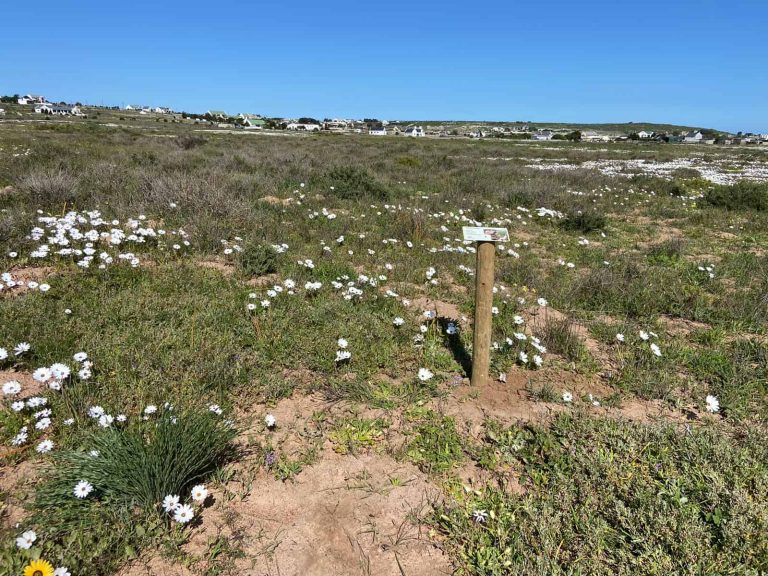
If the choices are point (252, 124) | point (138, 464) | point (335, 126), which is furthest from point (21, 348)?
point (335, 126)

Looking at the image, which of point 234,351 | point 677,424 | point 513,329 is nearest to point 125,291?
point 234,351

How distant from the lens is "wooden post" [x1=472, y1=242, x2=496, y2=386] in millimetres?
3648

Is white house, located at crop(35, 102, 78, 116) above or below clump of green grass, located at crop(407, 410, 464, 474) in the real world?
above

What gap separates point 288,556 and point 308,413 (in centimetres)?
130

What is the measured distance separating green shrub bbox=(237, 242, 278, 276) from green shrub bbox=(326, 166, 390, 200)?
5839mm

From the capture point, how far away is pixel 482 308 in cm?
380

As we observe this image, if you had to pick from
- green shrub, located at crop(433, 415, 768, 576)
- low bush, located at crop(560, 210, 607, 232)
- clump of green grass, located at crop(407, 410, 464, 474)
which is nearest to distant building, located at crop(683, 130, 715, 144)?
low bush, located at crop(560, 210, 607, 232)

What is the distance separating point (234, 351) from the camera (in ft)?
13.7

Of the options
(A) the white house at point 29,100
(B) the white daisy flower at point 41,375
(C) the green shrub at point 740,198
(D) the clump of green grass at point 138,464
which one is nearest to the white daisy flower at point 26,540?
(D) the clump of green grass at point 138,464

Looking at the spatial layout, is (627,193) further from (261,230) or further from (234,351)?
(234,351)

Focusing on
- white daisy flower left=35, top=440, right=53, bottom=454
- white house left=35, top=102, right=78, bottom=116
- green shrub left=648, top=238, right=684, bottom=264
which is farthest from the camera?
white house left=35, top=102, right=78, bottom=116

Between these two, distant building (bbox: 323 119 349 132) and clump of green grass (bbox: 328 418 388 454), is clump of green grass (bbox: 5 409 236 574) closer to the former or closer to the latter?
clump of green grass (bbox: 328 418 388 454)

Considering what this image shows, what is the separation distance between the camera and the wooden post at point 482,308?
12.0ft

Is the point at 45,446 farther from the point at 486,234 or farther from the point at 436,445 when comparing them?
the point at 486,234
